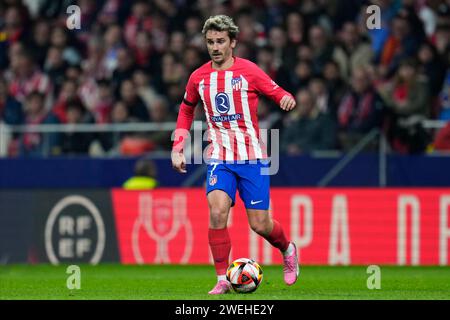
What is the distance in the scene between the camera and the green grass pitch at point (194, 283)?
9.29 m

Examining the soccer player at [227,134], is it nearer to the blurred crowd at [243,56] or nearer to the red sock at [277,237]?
the red sock at [277,237]

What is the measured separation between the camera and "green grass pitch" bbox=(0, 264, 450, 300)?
30.5 feet

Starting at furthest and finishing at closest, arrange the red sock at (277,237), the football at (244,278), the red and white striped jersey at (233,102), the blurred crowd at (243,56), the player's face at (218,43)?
the blurred crowd at (243,56), the red sock at (277,237), the red and white striped jersey at (233,102), the player's face at (218,43), the football at (244,278)

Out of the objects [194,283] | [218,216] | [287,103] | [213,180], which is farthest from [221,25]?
[194,283]

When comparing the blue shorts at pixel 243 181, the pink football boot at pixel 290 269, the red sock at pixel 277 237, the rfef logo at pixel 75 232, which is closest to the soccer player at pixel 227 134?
the blue shorts at pixel 243 181

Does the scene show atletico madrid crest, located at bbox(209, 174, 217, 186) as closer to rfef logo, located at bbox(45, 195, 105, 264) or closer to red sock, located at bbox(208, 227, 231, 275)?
red sock, located at bbox(208, 227, 231, 275)

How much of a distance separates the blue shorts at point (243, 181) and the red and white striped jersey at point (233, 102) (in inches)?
3.0

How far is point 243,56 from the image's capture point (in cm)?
1744

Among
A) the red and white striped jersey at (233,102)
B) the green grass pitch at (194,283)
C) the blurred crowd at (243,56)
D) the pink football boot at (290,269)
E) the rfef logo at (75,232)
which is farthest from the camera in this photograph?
the blurred crowd at (243,56)

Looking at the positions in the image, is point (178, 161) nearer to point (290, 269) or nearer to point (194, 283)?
point (290, 269)

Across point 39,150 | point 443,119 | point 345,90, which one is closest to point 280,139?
point 345,90

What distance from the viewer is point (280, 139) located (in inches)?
635

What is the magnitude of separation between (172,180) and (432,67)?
388cm

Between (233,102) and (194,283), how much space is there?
A: 2118 millimetres
